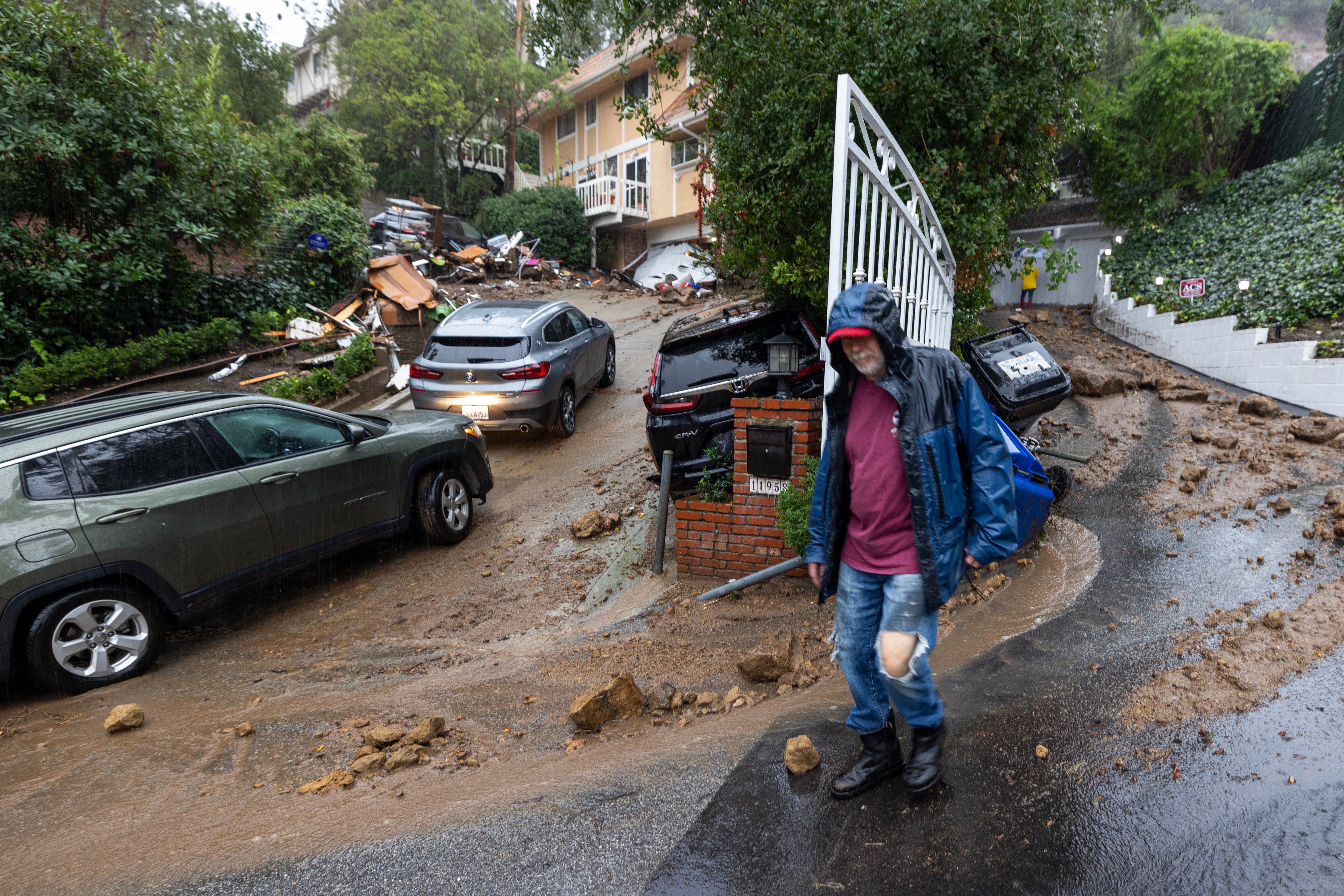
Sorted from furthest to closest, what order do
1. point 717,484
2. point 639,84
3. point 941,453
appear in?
point 639,84, point 717,484, point 941,453

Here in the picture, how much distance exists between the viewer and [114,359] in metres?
9.70

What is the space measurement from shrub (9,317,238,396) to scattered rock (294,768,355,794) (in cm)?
889

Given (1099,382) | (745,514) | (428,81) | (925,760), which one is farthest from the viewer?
(428,81)

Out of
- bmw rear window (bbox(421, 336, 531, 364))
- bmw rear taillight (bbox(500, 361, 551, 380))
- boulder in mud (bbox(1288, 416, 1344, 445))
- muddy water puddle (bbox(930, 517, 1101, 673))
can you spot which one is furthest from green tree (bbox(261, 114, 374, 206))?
boulder in mud (bbox(1288, 416, 1344, 445))

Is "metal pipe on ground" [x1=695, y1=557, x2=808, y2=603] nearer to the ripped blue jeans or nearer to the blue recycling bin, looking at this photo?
the blue recycling bin

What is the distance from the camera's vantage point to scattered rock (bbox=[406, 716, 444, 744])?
3381 millimetres

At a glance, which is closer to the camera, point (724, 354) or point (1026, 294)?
point (724, 354)

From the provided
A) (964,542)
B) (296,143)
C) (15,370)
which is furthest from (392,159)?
(964,542)

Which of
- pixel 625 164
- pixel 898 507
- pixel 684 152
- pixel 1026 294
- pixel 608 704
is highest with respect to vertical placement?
pixel 625 164

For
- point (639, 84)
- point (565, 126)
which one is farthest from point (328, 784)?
point (565, 126)

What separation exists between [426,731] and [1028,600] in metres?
3.54

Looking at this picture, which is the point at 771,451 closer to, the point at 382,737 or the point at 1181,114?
the point at 382,737

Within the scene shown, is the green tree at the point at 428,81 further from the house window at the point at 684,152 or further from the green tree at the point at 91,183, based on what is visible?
the green tree at the point at 91,183

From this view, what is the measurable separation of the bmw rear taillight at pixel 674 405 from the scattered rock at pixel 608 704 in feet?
9.69
